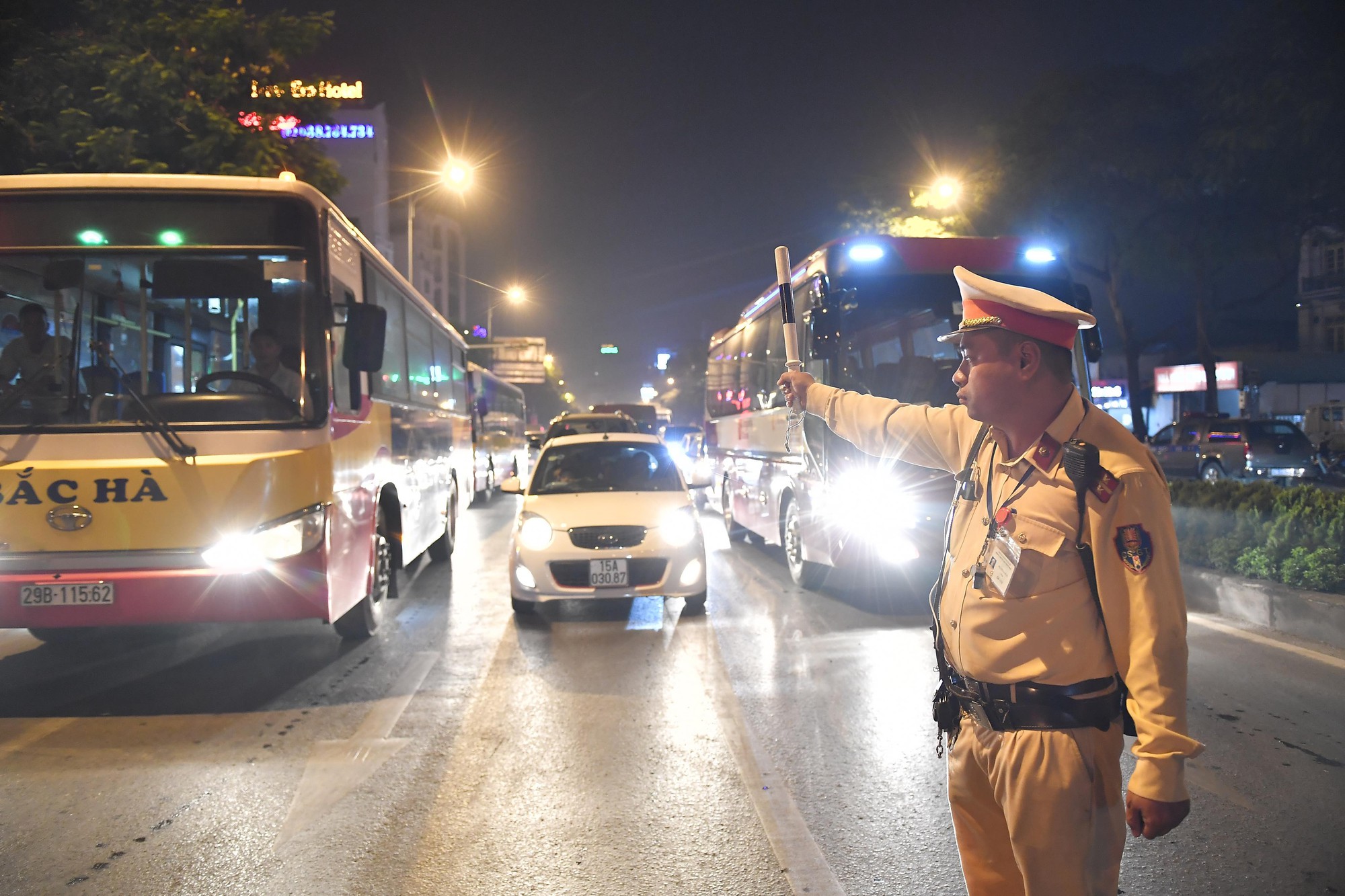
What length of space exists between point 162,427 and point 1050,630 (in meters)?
5.15

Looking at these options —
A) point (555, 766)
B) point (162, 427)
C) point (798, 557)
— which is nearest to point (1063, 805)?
point (555, 766)

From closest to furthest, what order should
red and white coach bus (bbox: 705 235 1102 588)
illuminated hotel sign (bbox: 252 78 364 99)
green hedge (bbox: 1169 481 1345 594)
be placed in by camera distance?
green hedge (bbox: 1169 481 1345 594), red and white coach bus (bbox: 705 235 1102 588), illuminated hotel sign (bbox: 252 78 364 99)

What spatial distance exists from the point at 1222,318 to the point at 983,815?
59.9 metres

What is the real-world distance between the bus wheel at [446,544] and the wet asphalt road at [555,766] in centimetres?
429

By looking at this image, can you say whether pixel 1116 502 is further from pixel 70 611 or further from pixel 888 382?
pixel 888 382

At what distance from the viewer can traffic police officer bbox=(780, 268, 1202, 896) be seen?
6.40 feet

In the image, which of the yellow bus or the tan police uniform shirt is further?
the yellow bus

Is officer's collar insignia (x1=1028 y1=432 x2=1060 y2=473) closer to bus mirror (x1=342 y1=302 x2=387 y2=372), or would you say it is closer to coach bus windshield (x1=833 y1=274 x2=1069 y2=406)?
bus mirror (x1=342 y1=302 x2=387 y2=372)

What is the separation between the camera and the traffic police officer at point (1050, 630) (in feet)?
6.40

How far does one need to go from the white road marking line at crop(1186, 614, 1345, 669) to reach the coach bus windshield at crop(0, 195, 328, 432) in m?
6.30

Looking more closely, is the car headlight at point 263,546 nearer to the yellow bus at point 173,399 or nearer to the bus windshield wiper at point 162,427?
the yellow bus at point 173,399

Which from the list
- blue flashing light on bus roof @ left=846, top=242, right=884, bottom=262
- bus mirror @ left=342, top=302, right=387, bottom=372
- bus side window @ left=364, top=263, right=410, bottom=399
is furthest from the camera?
blue flashing light on bus roof @ left=846, top=242, right=884, bottom=262

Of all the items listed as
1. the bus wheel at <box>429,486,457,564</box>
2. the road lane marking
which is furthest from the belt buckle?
the bus wheel at <box>429,486,457,564</box>

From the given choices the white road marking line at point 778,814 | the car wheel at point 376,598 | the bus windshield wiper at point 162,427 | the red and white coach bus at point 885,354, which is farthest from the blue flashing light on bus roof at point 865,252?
the bus windshield wiper at point 162,427
